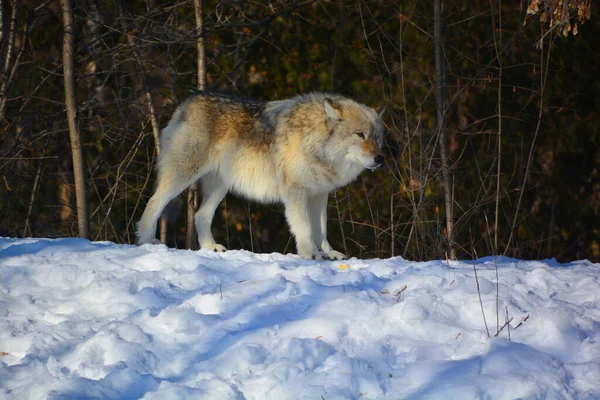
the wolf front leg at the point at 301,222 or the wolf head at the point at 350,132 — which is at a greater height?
the wolf head at the point at 350,132

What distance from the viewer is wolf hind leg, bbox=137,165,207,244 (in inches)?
271

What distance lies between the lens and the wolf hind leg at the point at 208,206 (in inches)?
285

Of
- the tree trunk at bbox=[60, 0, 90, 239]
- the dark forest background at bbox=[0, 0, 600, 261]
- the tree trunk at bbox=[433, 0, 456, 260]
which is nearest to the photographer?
the tree trunk at bbox=[60, 0, 90, 239]

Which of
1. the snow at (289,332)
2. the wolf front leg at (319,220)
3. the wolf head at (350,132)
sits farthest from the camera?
the wolf front leg at (319,220)

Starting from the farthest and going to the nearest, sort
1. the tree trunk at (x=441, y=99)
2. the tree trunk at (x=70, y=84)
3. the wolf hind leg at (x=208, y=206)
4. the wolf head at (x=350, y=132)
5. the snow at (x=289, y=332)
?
the tree trunk at (x=441, y=99)
the tree trunk at (x=70, y=84)
the wolf hind leg at (x=208, y=206)
the wolf head at (x=350, y=132)
the snow at (x=289, y=332)

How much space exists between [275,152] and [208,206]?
Result: 103cm

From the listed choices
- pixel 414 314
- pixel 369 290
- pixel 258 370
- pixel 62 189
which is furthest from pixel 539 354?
pixel 62 189

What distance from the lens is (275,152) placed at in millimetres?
6824

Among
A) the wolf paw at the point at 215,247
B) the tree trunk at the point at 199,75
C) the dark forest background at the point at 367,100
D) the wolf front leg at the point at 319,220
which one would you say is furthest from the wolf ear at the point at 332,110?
the dark forest background at the point at 367,100

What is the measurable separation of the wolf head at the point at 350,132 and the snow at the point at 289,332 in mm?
1711

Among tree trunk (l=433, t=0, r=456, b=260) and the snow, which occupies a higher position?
tree trunk (l=433, t=0, r=456, b=260)

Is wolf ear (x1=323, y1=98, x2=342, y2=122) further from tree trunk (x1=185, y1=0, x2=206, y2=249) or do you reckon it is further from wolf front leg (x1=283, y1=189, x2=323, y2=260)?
tree trunk (x1=185, y1=0, x2=206, y2=249)

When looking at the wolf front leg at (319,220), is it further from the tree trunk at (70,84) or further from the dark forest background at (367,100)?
the tree trunk at (70,84)

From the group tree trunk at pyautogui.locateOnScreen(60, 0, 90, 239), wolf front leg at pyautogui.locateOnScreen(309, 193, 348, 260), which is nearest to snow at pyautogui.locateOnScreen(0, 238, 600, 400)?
wolf front leg at pyautogui.locateOnScreen(309, 193, 348, 260)
